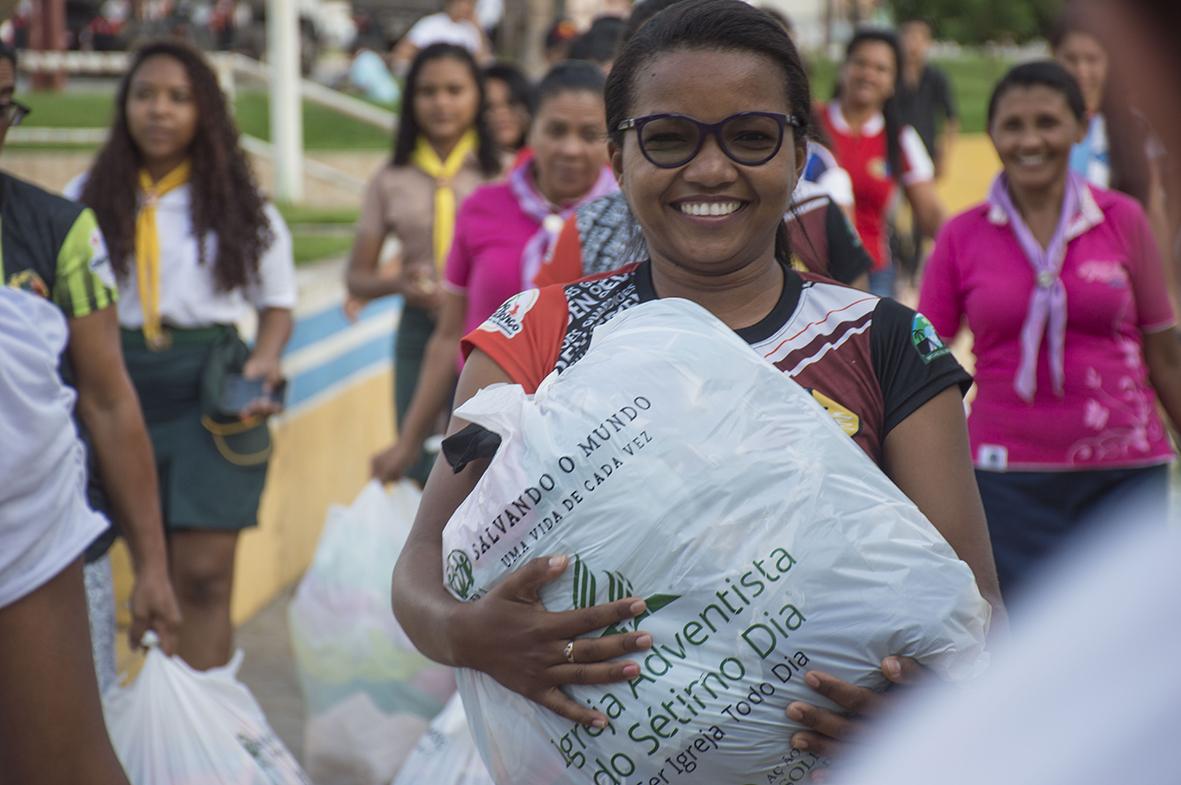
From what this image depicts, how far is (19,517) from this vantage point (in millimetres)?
2746

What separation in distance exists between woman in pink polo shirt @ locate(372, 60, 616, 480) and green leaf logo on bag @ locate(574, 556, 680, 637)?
2.43m

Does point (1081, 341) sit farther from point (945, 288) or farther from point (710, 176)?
point (710, 176)

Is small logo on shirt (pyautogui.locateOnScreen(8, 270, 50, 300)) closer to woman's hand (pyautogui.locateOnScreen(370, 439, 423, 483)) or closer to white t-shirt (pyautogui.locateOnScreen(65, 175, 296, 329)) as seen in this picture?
white t-shirt (pyautogui.locateOnScreen(65, 175, 296, 329))

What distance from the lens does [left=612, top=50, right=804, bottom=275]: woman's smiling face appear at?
7.06 ft

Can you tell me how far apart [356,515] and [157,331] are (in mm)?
798

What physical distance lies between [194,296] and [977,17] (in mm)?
34405

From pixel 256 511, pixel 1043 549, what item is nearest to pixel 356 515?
pixel 256 511

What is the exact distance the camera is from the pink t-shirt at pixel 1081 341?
4551mm

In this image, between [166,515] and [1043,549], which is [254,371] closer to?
[166,515]

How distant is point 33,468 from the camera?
2.79 meters

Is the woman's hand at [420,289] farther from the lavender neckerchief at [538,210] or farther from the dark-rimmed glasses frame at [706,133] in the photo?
the dark-rimmed glasses frame at [706,133]

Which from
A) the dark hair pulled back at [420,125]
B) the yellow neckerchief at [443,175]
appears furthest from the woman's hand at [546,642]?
the dark hair pulled back at [420,125]

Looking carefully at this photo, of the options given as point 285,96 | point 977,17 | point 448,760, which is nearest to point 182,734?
point 448,760

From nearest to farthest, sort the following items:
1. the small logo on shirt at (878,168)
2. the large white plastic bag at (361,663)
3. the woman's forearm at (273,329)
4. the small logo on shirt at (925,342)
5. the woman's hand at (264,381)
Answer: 1. the small logo on shirt at (925,342)
2. the large white plastic bag at (361,663)
3. the woman's hand at (264,381)
4. the woman's forearm at (273,329)
5. the small logo on shirt at (878,168)
